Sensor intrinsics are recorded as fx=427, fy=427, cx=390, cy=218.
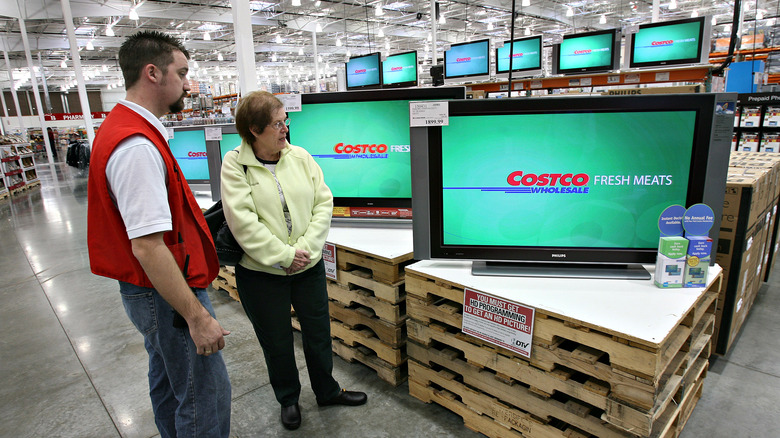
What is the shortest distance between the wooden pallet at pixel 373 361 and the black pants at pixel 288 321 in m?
0.33

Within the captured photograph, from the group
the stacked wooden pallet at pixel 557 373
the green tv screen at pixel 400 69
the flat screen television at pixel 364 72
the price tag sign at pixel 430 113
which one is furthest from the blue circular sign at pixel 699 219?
the flat screen television at pixel 364 72

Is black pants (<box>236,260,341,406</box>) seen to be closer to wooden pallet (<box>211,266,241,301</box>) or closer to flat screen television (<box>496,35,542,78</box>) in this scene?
wooden pallet (<box>211,266,241,301</box>)

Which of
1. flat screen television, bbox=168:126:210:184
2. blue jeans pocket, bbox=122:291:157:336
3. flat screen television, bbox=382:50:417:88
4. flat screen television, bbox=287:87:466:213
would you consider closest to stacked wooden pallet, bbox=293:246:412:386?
flat screen television, bbox=287:87:466:213

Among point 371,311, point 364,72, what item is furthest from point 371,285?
point 364,72

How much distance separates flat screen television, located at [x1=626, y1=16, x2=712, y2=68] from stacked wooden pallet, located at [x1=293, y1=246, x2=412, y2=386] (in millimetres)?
4467

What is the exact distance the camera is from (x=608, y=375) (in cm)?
158

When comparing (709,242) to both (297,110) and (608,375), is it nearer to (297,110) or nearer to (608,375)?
(608,375)

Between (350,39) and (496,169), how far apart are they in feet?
84.0

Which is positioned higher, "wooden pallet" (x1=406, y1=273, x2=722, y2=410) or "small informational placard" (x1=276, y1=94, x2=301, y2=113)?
"small informational placard" (x1=276, y1=94, x2=301, y2=113)

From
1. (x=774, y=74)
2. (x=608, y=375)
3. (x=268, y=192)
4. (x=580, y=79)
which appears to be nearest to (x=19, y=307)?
(x=268, y=192)

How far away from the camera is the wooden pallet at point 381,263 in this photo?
2.42 meters

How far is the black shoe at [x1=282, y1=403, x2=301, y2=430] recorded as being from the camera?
2309 mm

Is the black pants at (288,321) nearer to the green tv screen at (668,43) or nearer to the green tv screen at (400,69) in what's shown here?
the green tv screen at (668,43)

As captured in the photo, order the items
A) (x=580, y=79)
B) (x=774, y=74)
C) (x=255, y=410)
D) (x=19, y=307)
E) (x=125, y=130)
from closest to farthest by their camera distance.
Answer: (x=125, y=130)
(x=255, y=410)
(x=19, y=307)
(x=580, y=79)
(x=774, y=74)
